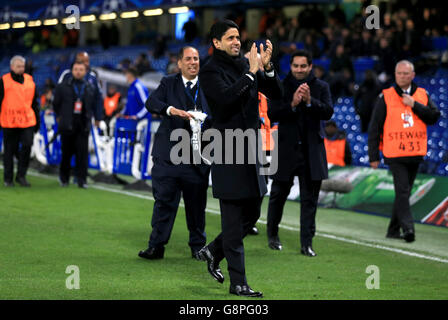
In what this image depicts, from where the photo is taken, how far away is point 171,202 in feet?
30.0

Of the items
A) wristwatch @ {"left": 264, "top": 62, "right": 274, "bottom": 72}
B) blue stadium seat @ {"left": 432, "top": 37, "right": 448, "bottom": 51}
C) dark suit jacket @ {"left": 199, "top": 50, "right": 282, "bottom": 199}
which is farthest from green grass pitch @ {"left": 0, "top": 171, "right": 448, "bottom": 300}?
blue stadium seat @ {"left": 432, "top": 37, "right": 448, "bottom": 51}

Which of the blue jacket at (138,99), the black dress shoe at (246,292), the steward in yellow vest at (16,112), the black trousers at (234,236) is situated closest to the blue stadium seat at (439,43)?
the blue jacket at (138,99)

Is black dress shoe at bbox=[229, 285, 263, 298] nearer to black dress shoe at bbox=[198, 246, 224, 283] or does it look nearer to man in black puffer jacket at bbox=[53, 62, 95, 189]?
black dress shoe at bbox=[198, 246, 224, 283]

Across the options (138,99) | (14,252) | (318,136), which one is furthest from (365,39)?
(14,252)

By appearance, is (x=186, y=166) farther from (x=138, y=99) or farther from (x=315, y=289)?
(x=138, y=99)

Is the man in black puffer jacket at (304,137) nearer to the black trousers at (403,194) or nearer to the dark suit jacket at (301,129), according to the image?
the dark suit jacket at (301,129)

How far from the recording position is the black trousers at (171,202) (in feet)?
29.9

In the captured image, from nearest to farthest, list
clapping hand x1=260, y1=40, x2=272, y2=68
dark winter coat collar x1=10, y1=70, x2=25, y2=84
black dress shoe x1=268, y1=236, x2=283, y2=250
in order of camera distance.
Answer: clapping hand x1=260, y1=40, x2=272, y2=68, black dress shoe x1=268, y1=236, x2=283, y2=250, dark winter coat collar x1=10, y1=70, x2=25, y2=84

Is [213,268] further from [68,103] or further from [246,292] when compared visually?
[68,103]

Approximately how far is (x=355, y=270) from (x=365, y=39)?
47.0 ft

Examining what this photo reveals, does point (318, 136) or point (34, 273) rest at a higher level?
point (318, 136)

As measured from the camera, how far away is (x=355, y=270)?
348 inches

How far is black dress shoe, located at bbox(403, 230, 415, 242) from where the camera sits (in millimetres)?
10906

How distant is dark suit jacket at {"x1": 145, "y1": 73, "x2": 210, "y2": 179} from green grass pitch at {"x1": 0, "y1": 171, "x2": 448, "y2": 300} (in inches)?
38.5
